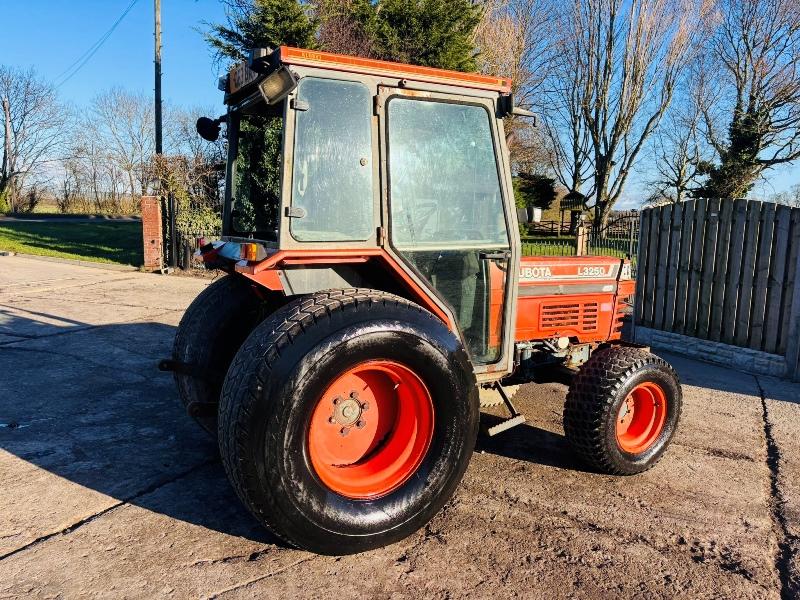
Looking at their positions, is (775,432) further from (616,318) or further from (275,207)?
(275,207)

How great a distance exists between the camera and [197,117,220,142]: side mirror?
12.7 ft

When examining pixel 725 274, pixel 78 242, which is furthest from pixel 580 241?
pixel 78 242

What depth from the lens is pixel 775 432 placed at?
4871 millimetres

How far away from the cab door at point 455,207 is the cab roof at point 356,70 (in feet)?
0.29

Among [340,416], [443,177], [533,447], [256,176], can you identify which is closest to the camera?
[340,416]

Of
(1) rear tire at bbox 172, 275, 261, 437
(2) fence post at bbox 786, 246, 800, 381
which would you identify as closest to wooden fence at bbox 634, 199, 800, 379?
(2) fence post at bbox 786, 246, 800, 381

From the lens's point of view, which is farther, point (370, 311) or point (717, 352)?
point (717, 352)

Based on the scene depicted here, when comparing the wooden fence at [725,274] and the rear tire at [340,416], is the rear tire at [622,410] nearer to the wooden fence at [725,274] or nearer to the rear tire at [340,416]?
the rear tire at [340,416]

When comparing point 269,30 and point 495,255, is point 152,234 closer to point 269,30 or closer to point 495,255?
point 269,30

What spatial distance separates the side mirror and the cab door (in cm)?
135

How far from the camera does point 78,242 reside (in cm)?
1902

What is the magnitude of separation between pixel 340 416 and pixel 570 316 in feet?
6.27

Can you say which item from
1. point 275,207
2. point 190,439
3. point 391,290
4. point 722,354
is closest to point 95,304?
point 190,439

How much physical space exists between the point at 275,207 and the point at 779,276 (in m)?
5.50
